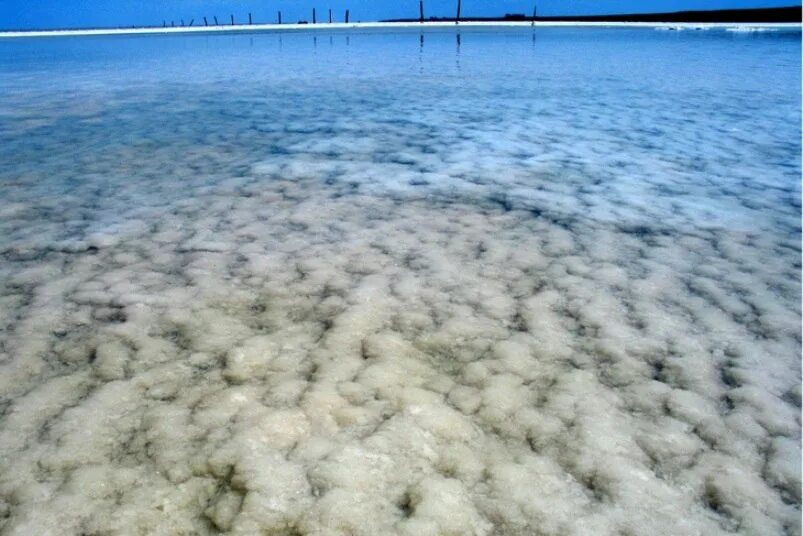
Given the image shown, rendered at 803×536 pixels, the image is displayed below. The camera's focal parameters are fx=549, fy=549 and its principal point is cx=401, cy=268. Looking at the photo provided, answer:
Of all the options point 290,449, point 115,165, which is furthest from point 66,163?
point 290,449

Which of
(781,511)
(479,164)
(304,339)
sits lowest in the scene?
(781,511)

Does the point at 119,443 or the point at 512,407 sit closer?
the point at 119,443

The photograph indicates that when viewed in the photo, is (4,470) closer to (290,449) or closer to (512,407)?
(290,449)

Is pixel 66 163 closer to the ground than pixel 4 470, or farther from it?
farther from it

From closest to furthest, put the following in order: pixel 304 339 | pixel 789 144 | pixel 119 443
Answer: pixel 119 443, pixel 304 339, pixel 789 144

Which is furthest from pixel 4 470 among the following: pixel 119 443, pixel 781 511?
pixel 781 511

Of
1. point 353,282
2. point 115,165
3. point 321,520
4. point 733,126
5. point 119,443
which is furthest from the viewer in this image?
point 733,126
